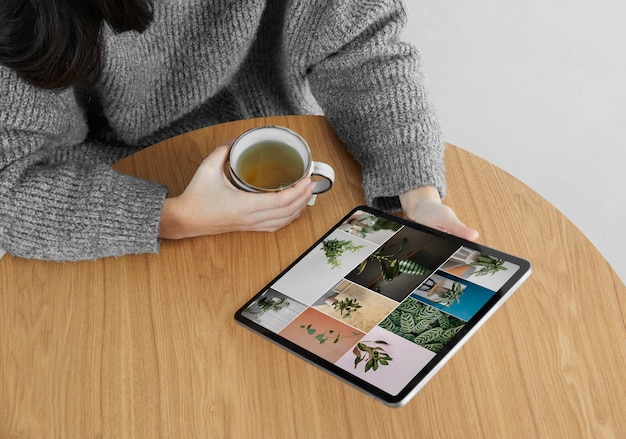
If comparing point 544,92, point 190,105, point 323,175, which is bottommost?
point 544,92

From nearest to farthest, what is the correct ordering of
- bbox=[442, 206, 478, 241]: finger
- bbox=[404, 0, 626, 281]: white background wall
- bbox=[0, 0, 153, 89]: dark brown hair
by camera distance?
1. bbox=[0, 0, 153, 89]: dark brown hair
2. bbox=[442, 206, 478, 241]: finger
3. bbox=[404, 0, 626, 281]: white background wall

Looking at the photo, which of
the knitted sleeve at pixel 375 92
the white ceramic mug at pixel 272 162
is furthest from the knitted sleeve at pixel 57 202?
the knitted sleeve at pixel 375 92

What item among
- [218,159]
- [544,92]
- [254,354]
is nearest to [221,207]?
[218,159]

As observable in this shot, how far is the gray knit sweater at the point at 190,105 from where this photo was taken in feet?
2.74

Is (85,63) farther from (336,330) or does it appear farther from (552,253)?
(552,253)

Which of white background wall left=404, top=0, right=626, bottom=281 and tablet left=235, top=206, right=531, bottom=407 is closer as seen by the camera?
tablet left=235, top=206, right=531, bottom=407

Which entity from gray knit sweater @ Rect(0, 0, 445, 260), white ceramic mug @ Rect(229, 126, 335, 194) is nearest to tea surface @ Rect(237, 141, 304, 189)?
white ceramic mug @ Rect(229, 126, 335, 194)

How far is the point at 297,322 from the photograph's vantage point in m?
0.75

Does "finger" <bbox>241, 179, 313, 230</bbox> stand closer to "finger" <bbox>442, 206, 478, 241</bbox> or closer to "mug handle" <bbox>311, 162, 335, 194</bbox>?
"mug handle" <bbox>311, 162, 335, 194</bbox>

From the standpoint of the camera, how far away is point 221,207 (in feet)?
2.76

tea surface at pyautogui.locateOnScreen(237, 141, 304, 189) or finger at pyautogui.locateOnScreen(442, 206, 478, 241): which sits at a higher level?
finger at pyautogui.locateOnScreen(442, 206, 478, 241)

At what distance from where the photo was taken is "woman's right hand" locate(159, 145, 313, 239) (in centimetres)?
83

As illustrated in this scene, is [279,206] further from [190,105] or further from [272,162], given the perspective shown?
[190,105]

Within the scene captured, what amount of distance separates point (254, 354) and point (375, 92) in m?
0.39
